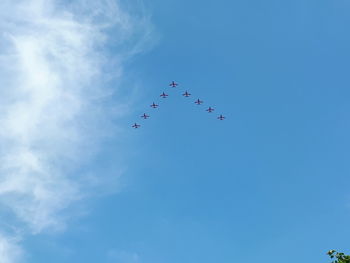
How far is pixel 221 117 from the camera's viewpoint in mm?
180500

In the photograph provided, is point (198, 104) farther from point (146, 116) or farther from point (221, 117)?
point (146, 116)

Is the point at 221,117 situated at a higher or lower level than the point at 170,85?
lower

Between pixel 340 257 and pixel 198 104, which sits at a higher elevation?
pixel 198 104

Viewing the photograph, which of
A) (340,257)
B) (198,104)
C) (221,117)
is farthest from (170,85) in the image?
(340,257)

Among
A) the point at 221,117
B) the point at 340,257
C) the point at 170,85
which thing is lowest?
the point at 340,257

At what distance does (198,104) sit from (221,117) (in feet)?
36.5

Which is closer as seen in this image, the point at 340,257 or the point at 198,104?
the point at 340,257

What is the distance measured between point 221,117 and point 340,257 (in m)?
103

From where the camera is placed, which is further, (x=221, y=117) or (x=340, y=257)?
(x=221, y=117)

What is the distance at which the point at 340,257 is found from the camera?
82375 millimetres

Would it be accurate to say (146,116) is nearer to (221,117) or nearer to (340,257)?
(221,117)

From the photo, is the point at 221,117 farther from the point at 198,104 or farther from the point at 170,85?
Answer: the point at 170,85

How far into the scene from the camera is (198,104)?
182 metres

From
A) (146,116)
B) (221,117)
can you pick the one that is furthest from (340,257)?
(146,116)
